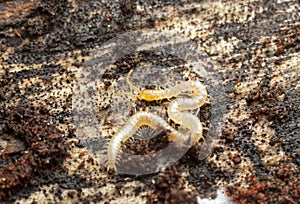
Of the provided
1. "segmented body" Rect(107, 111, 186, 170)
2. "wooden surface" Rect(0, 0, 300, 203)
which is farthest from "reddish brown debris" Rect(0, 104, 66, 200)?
"segmented body" Rect(107, 111, 186, 170)

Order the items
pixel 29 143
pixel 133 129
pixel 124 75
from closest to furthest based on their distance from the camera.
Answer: pixel 29 143 → pixel 133 129 → pixel 124 75

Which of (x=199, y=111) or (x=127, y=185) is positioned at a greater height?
(x=199, y=111)

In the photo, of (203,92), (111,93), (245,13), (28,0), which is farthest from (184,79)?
(28,0)

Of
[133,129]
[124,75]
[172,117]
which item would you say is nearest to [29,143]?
[133,129]

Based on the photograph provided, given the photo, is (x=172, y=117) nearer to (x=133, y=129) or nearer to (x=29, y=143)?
(x=133, y=129)

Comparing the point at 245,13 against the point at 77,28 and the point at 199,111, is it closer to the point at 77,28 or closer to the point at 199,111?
the point at 199,111
